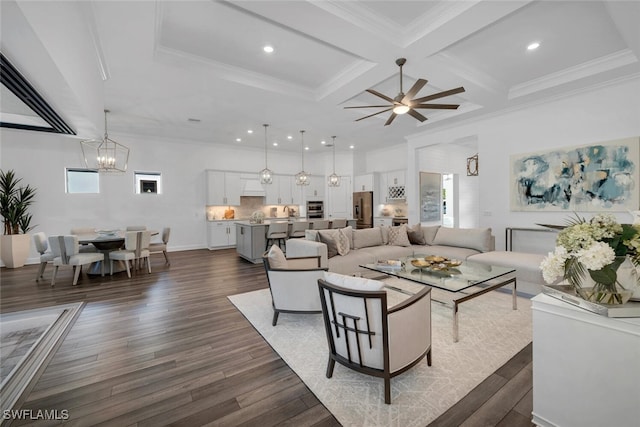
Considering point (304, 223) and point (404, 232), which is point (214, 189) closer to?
point (304, 223)

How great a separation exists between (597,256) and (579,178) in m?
4.65

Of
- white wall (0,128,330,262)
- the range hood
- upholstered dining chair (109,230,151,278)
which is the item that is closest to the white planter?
white wall (0,128,330,262)

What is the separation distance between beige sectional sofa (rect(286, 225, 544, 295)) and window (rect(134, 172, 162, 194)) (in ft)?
17.2

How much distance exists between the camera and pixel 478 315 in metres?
3.24

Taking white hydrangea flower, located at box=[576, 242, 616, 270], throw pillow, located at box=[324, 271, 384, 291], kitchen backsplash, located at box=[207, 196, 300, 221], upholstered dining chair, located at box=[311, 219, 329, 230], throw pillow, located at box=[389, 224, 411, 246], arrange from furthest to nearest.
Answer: kitchen backsplash, located at box=[207, 196, 300, 221] < upholstered dining chair, located at box=[311, 219, 329, 230] < throw pillow, located at box=[389, 224, 411, 246] < throw pillow, located at box=[324, 271, 384, 291] < white hydrangea flower, located at box=[576, 242, 616, 270]

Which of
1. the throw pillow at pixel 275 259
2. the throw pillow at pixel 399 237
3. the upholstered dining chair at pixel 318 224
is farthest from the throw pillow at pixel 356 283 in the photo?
the upholstered dining chair at pixel 318 224

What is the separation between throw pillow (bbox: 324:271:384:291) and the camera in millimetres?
1876

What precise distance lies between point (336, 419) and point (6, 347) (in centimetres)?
334

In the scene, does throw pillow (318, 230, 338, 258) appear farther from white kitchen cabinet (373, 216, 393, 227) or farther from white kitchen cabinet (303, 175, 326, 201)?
white kitchen cabinet (303, 175, 326, 201)

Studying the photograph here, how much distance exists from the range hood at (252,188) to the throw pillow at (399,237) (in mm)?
5177

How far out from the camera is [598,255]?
1.22m

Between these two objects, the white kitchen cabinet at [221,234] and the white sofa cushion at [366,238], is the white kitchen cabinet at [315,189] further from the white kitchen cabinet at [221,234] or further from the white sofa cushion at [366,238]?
the white sofa cushion at [366,238]

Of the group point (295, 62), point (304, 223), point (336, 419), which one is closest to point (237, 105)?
point (295, 62)

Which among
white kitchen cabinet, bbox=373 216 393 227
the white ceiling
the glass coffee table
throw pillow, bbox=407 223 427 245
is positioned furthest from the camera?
white kitchen cabinet, bbox=373 216 393 227
